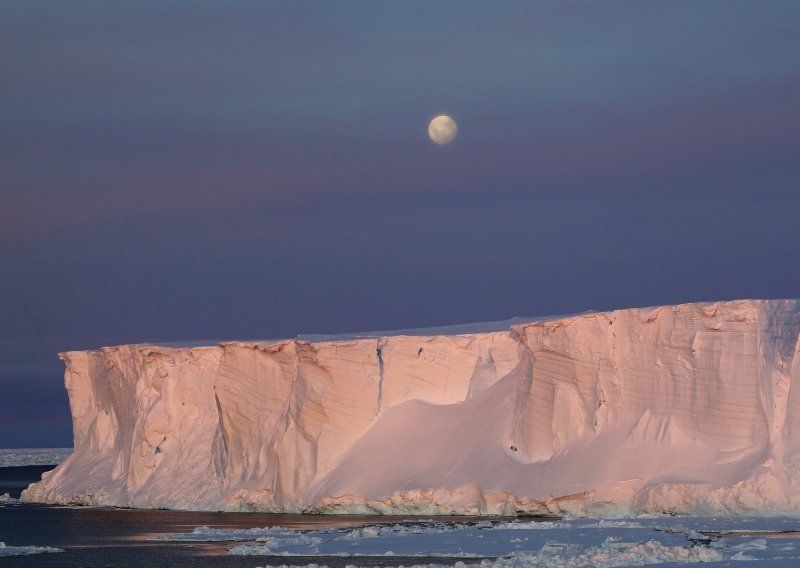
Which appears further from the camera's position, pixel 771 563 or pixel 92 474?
pixel 92 474

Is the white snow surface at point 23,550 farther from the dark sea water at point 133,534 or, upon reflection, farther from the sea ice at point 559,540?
the sea ice at point 559,540

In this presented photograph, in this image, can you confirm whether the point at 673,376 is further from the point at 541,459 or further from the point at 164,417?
the point at 164,417

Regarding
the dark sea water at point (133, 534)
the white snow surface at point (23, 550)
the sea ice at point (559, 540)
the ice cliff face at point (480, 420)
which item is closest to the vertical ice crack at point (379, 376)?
the ice cliff face at point (480, 420)

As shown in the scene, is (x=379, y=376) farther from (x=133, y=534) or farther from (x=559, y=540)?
(x=559, y=540)

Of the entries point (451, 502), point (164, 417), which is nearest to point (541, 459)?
point (451, 502)

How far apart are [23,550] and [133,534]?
4.09 meters

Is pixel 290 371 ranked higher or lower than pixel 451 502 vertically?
higher

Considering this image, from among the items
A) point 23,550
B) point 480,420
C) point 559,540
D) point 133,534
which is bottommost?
point 559,540

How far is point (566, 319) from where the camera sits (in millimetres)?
34094

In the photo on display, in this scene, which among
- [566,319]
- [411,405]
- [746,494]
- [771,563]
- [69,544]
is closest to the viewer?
[771,563]

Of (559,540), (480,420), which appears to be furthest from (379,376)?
(559,540)

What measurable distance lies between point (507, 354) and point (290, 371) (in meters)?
6.29

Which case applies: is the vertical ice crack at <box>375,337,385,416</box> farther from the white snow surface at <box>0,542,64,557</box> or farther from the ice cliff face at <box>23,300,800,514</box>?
the white snow surface at <box>0,542,64,557</box>

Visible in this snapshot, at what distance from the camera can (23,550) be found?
1135 inches
